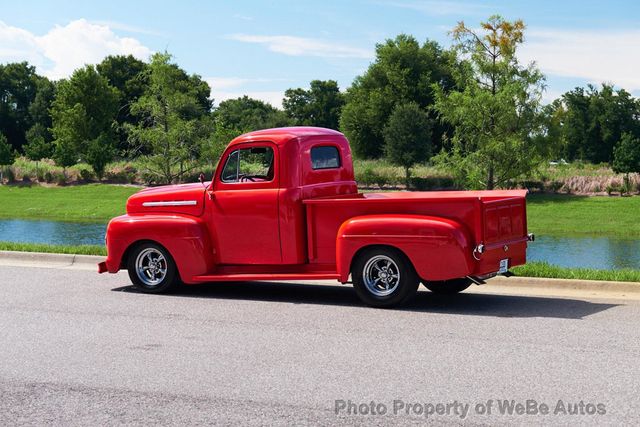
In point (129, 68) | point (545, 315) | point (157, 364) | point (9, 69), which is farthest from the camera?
point (9, 69)

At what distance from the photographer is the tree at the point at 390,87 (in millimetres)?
77875

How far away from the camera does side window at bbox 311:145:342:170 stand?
1133 centimetres

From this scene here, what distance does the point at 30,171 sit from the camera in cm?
6262

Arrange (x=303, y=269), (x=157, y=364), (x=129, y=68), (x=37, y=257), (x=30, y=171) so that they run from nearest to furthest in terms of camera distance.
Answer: (x=157, y=364) → (x=303, y=269) → (x=37, y=257) → (x=30, y=171) → (x=129, y=68)

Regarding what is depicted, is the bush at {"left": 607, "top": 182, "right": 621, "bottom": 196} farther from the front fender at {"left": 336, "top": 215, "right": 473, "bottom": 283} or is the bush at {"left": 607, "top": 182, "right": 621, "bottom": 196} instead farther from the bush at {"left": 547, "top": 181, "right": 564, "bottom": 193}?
the front fender at {"left": 336, "top": 215, "right": 473, "bottom": 283}

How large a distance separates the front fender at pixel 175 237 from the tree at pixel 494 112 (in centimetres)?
3840

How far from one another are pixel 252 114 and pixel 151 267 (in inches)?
3907

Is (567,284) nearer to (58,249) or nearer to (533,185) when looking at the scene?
(58,249)

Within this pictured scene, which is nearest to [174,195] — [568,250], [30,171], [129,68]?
[568,250]

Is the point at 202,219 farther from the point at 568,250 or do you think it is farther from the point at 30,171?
the point at 30,171

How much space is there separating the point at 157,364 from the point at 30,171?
5846cm

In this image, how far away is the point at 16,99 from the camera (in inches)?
3999

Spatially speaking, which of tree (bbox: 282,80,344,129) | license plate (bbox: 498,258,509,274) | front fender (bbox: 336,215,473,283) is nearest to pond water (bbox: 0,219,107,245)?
front fender (bbox: 336,215,473,283)

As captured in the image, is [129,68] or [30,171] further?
[129,68]
